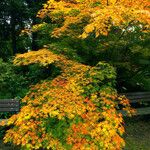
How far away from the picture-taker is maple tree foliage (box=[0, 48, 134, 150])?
6.87 m

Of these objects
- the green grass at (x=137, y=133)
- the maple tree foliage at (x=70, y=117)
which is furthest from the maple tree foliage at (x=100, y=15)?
the green grass at (x=137, y=133)

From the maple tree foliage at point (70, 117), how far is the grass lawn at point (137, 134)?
180cm

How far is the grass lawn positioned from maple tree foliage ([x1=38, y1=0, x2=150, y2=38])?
10.5 ft

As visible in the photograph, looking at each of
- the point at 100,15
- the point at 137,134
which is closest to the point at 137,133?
the point at 137,134

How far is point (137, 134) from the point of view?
10.0 m

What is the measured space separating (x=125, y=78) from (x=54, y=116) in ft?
12.0

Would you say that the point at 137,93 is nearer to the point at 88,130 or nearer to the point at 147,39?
the point at 147,39

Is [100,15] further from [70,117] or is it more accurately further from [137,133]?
[137,133]

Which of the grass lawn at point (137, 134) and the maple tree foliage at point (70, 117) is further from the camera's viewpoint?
the grass lawn at point (137, 134)

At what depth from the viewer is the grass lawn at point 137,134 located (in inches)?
348

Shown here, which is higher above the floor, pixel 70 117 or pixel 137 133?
pixel 70 117

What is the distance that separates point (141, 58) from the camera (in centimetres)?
950

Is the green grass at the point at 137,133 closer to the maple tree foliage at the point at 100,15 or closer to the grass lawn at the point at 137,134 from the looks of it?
the grass lawn at the point at 137,134

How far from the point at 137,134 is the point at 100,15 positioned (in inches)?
169
